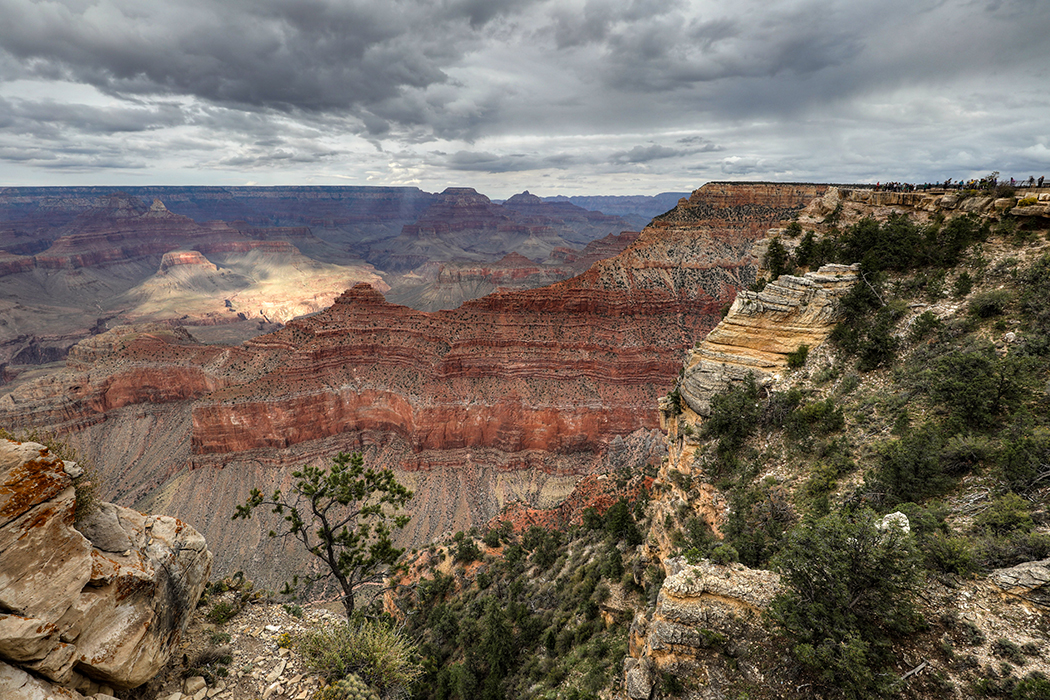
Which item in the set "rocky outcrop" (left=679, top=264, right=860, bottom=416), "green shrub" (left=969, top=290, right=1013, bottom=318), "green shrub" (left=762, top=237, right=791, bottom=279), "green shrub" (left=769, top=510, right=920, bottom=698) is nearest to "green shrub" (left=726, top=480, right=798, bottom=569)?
"green shrub" (left=769, top=510, right=920, bottom=698)

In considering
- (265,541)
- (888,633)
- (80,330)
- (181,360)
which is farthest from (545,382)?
(80,330)

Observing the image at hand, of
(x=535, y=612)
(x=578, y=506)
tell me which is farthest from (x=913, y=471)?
(x=578, y=506)

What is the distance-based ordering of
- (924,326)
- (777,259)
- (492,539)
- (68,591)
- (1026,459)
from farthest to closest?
(492,539) → (777,259) → (924,326) → (1026,459) → (68,591)

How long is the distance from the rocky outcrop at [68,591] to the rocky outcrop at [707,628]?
13300mm

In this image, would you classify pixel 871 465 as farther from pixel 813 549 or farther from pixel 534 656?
pixel 534 656

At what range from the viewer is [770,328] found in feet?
73.9

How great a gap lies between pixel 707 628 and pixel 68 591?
1568 cm

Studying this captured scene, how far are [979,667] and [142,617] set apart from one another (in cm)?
1948

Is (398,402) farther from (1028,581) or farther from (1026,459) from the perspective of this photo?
(1028,581)

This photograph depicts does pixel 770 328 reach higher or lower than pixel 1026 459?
higher

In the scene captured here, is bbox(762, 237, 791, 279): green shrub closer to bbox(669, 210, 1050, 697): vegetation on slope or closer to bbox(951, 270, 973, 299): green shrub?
bbox(669, 210, 1050, 697): vegetation on slope

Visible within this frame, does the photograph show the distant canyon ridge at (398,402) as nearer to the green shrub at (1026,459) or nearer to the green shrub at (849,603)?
the green shrub at (1026,459)

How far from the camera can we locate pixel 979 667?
9.28 meters

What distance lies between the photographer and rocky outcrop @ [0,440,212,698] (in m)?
8.46
